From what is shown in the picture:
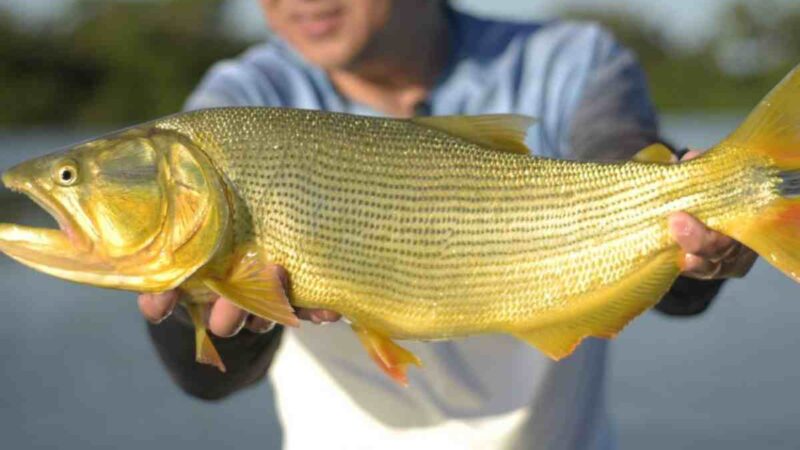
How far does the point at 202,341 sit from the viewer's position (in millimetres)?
3092

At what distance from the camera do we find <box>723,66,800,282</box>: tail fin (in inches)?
114

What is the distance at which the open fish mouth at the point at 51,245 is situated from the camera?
2.85 meters

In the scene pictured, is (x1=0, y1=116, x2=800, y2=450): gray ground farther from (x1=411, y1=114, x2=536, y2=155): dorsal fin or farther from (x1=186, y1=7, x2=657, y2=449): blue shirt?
(x1=411, y1=114, x2=536, y2=155): dorsal fin

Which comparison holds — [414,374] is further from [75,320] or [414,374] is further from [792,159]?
[75,320]

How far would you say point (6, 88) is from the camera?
151 ft

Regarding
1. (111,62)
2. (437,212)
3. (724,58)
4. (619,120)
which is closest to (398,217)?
(437,212)

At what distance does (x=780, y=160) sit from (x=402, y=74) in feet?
5.68

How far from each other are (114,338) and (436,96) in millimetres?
5807

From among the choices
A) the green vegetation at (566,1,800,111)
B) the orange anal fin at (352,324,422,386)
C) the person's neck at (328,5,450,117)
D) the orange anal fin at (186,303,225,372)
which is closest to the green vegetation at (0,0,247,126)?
the green vegetation at (566,1,800,111)

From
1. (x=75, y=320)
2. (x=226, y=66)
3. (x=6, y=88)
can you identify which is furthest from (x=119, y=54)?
(x=226, y=66)

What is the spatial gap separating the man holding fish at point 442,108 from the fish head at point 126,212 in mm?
1370

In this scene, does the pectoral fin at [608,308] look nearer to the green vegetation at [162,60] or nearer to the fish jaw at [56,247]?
the fish jaw at [56,247]

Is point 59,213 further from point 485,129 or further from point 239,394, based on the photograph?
point 239,394

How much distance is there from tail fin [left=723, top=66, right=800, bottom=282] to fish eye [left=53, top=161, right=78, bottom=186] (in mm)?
1481
